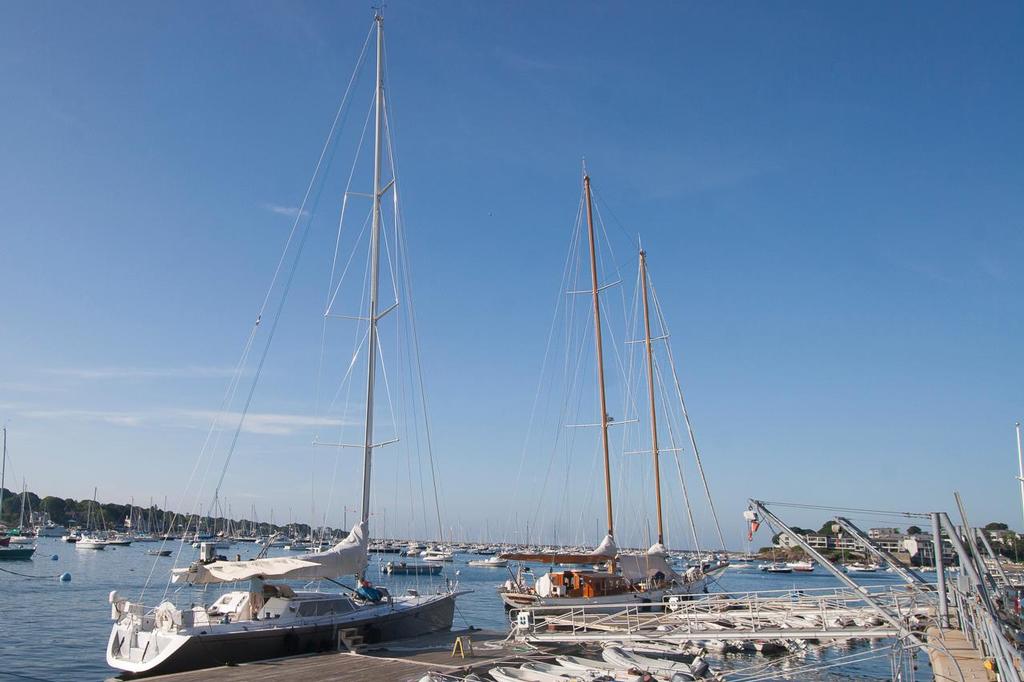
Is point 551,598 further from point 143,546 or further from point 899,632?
point 143,546

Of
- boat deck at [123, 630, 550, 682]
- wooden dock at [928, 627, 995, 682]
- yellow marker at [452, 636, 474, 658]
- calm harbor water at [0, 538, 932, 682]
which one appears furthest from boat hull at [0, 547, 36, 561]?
wooden dock at [928, 627, 995, 682]

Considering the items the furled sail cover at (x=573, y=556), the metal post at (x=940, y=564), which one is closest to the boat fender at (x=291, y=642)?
the furled sail cover at (x=573, y=556)

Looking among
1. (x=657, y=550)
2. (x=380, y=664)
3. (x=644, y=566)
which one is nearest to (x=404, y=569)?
(x=657, y=550)

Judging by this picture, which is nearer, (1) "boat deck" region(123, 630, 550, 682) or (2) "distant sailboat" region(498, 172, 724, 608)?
(1) "boat deck" region(123, 630, 550, 682)

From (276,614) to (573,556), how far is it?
56.4ft

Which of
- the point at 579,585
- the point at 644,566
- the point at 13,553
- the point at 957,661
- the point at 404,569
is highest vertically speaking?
the point at 957,661

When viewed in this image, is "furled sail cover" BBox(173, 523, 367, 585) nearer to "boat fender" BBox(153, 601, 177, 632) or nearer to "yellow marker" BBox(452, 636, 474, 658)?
"boat fender" BBox(153, 601, 177, 632)

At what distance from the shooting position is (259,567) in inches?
995

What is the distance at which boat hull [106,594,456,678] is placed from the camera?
22062 mm

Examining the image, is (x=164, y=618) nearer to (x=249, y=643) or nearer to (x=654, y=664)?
(x=249, y=643)

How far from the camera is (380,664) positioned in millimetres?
23297

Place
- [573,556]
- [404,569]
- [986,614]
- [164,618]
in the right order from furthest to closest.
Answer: [404,569], [573,556], [164,618], [986,614]

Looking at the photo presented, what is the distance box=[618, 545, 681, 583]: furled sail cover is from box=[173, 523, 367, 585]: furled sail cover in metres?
18.5

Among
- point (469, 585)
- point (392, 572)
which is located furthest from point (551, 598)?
point (392, 572)
